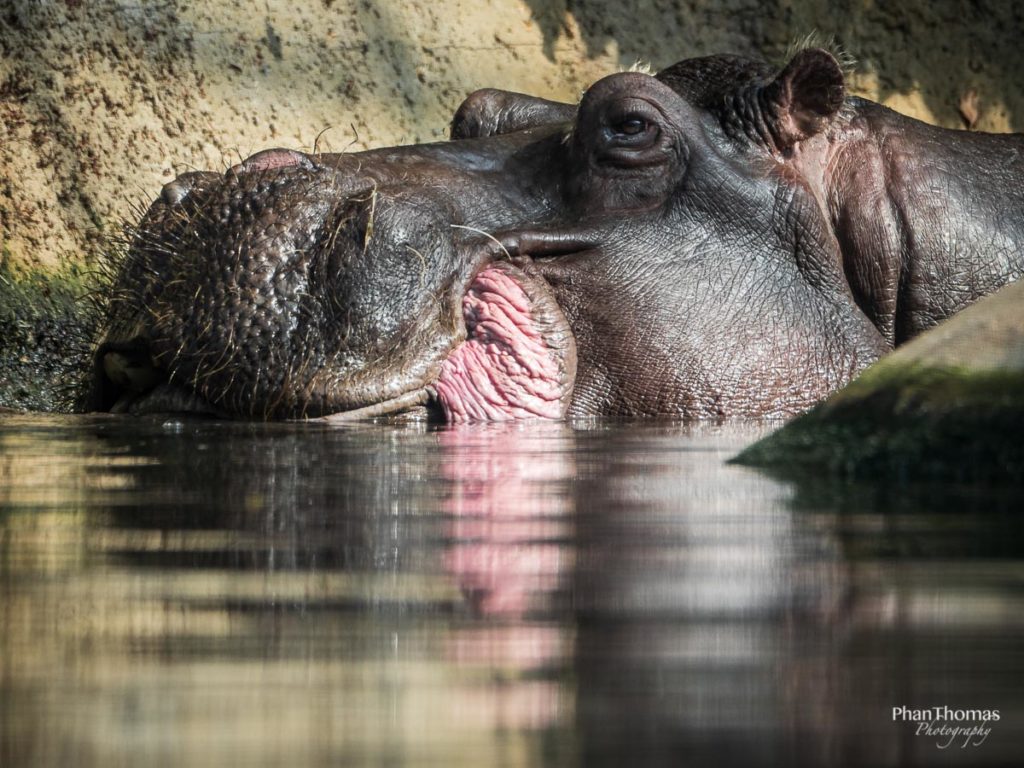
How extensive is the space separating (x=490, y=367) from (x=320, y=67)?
158 inches

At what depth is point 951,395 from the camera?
8.49 ft

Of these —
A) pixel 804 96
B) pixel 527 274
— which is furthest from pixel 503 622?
pixel 804 96

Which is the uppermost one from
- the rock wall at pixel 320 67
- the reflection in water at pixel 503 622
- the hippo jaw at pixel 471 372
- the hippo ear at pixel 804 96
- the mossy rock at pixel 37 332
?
the rock wall at pixel 320 67

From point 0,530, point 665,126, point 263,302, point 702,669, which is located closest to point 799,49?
point 665,126

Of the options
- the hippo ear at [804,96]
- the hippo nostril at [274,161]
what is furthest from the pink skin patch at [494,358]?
the hippo ear at [804,96]

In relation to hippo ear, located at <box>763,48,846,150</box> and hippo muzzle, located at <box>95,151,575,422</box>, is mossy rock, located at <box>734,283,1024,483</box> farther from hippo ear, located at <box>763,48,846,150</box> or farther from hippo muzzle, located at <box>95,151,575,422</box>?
hippo ear, located at <box>763,48,846,150</box>

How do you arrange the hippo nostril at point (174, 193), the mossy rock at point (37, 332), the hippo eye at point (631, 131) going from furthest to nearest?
1. the mossy rock at point (37, 332)
2. the hippo eye at point (631, 131)
3. the hippo nostril at point (174, 193)

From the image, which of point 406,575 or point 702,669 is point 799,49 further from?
point 702,669

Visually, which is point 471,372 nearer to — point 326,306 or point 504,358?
point 504,358

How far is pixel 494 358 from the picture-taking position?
4.23m

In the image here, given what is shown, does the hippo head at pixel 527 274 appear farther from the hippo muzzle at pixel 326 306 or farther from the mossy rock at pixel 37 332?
the mossy rock at pixel 37 332

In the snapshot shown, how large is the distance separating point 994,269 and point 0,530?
3749 mm

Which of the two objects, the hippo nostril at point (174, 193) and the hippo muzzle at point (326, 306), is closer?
the hippo muzzle at point (326, 306)

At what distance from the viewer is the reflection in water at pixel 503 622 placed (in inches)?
38.6
